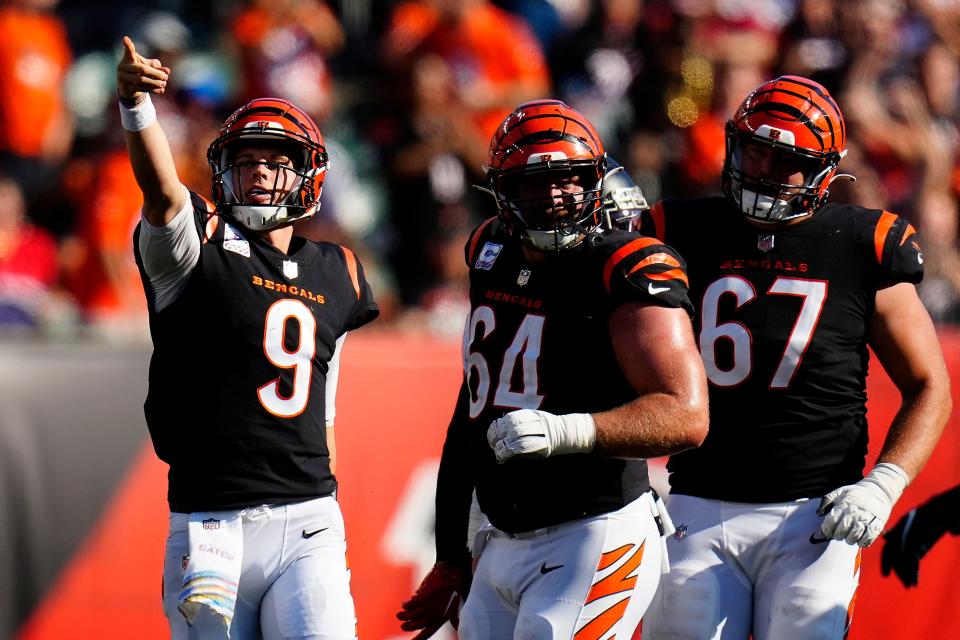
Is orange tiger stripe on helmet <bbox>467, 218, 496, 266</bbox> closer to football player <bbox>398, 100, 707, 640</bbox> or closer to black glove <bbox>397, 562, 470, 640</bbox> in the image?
football player <bbox>398, 100, 707, 640</bbox>

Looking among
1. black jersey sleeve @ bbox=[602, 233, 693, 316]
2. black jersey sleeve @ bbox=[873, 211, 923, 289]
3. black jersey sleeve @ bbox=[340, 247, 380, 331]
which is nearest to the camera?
black jersey sleeve @ bbox=[602, 233, 693, 316]

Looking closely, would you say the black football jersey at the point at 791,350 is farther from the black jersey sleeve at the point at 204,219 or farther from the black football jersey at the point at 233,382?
the black jersey sleeve at the point at 204,219

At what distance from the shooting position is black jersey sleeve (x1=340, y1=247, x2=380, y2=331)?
3.76 m

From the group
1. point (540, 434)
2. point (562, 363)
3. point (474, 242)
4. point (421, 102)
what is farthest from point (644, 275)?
point (421, 102)

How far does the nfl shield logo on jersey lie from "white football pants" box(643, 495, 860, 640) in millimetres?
911

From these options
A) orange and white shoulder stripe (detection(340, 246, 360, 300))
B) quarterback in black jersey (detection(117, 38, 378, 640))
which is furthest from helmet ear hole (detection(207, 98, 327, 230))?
orange and white shoulder stripe (detection(340, 246, 360, 300))

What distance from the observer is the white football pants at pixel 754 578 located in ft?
11.3

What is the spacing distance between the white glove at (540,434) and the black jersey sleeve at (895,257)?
3.96ft

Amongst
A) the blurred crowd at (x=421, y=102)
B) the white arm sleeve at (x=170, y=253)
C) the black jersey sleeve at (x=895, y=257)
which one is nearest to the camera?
the white arm sleeve at (x=170, y=253)

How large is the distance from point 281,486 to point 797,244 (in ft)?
5.21

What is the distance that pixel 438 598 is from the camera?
139 inches

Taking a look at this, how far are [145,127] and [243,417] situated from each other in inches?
31.9

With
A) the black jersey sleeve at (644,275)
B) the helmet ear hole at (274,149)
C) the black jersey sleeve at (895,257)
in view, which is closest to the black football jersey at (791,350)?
the black jersey sleeve at (895,257)

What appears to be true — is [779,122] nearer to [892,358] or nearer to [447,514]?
[892,358]
